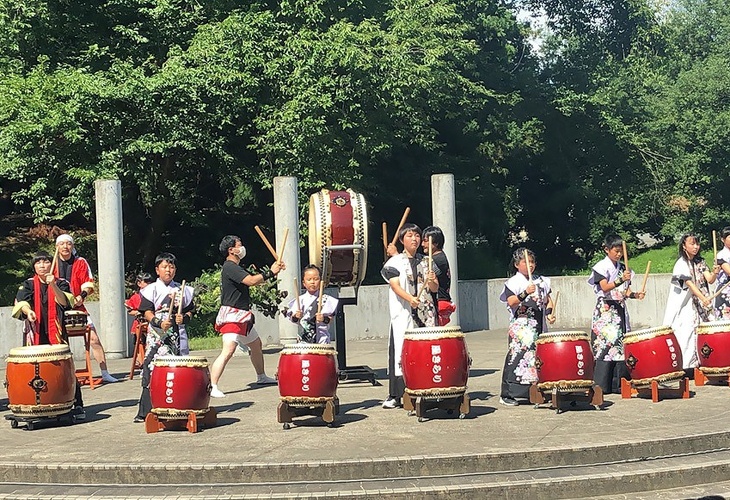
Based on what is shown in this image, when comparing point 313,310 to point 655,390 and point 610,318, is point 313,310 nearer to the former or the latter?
point 610,318

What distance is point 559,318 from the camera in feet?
71.0

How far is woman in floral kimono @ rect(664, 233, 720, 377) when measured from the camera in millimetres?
11867

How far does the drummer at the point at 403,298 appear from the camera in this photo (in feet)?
33.7

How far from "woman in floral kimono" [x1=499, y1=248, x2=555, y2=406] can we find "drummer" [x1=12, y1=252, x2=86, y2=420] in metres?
4.09

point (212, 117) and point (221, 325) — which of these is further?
point (212, 117)

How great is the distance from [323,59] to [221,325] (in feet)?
37.4

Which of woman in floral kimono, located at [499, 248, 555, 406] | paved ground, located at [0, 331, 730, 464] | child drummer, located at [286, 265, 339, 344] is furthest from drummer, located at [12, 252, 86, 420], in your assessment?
woman in floral kimono, located at [499, 248, 555, 406]

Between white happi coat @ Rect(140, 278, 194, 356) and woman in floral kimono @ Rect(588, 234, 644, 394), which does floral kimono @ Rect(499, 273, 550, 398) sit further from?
white happi coat @ Rect(140, 278, 194, 356)

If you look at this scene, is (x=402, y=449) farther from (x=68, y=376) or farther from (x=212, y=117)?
(x=212, y=117)

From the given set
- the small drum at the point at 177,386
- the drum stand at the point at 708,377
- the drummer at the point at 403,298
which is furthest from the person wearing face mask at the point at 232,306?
the drum stand at the point at 708,377

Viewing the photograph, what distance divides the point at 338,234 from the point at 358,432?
3.39m

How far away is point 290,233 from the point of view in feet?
56.9

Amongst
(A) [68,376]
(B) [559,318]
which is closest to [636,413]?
(A) [68,376]

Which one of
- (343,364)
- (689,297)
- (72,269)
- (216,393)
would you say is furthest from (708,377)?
(72,269)
